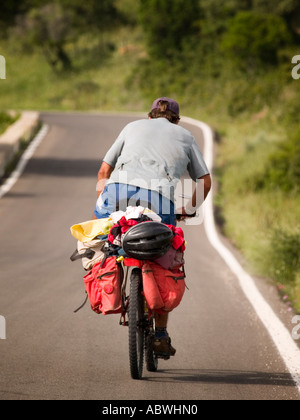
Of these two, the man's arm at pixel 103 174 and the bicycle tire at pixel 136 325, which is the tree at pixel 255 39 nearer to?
the man's arm at pixel 103 174

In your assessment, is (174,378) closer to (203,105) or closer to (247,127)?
(247,127)

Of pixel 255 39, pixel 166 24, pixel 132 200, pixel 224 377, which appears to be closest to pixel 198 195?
Answer: pixel 132 200

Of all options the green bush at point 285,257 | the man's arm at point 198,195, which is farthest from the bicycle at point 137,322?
the green bush at point 285,257

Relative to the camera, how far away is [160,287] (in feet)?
22.1

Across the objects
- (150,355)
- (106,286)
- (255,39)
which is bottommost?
(150,355)

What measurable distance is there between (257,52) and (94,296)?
48.8 m

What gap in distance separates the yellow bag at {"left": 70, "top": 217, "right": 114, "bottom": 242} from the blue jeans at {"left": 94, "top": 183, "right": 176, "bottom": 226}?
15cm

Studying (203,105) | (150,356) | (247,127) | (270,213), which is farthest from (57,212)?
(203,105)

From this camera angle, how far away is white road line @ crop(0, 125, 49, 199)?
2298cm

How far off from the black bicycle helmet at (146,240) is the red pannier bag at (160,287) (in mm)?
182

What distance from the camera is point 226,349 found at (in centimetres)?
826

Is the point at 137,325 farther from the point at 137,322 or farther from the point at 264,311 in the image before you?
the point at 264,311

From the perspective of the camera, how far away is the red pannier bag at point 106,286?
22.1 ft

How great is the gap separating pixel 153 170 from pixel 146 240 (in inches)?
29.5
